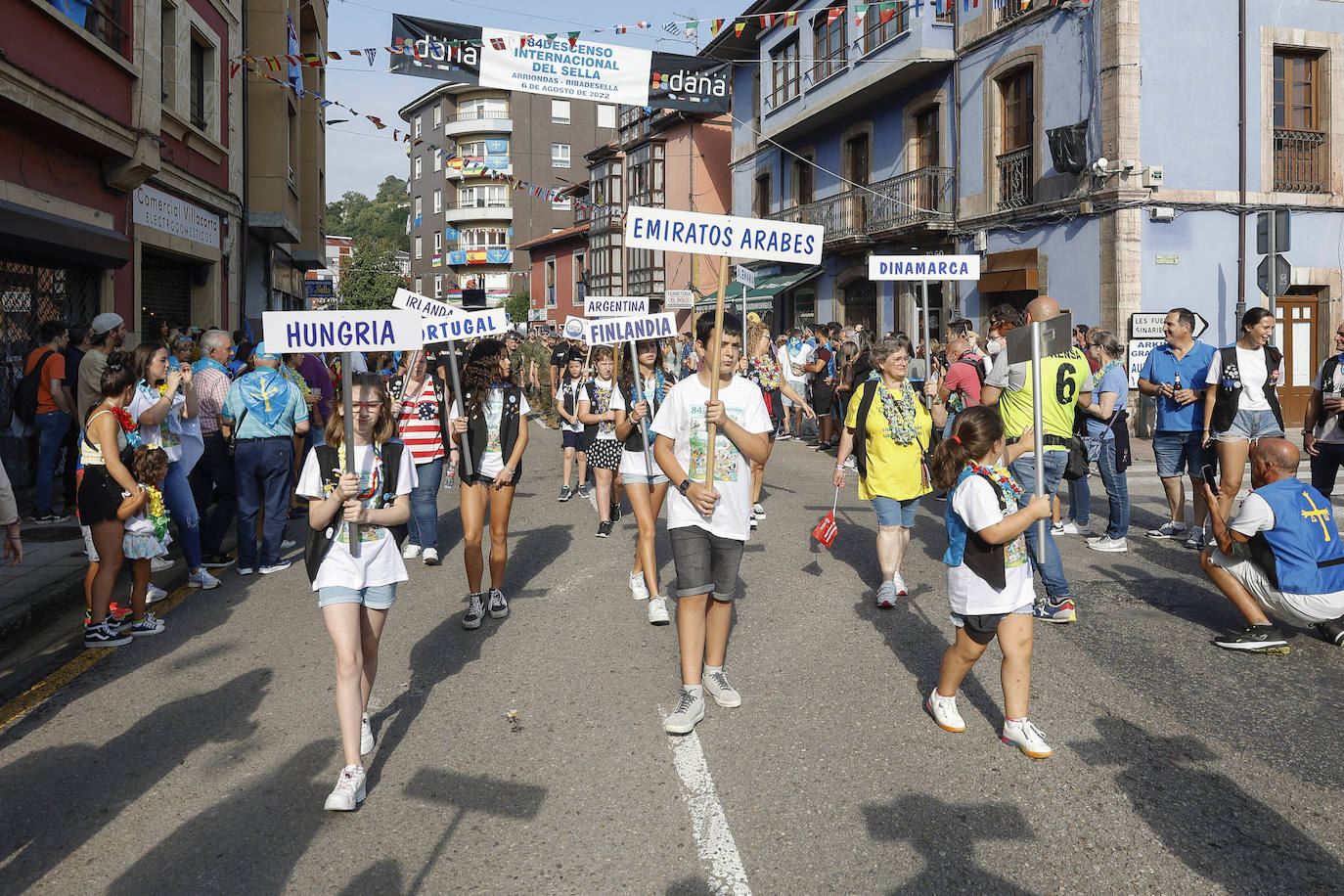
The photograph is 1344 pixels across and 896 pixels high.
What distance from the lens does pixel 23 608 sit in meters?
6.57

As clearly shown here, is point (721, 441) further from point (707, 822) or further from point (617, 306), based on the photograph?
point (617, 306)

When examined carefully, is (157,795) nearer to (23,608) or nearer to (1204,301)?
(23,608)

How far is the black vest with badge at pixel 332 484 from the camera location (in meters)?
4.26

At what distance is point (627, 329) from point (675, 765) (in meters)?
4.05

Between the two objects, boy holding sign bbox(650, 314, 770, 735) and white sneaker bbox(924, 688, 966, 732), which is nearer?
white sneaker bbox(924, 688, 966, 732)

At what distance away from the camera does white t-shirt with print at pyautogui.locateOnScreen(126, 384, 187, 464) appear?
695 cm

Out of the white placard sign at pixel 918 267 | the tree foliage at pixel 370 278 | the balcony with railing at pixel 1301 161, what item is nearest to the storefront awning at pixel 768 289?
the balcony with railing at pixel 1301 161

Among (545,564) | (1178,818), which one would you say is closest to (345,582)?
(1178,818)

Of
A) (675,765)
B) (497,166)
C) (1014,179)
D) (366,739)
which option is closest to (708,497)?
(675,765)

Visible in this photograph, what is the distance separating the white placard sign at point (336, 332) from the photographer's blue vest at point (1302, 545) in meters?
4.50

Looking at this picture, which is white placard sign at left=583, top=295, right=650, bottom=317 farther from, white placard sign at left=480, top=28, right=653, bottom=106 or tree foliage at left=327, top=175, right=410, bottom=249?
tree foliage at left=327, top=175, right=410, bottom=249

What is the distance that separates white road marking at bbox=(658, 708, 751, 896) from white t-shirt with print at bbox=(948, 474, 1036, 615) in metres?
1.28

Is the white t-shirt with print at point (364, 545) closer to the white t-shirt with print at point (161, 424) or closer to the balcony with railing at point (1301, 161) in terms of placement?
the white t-shirt with print at point (161, 424)

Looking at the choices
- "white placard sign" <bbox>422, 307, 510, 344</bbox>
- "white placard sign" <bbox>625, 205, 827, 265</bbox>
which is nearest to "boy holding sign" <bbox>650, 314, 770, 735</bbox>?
"white placard sign" <bbox>625, 205, 827, 265</bbox>
